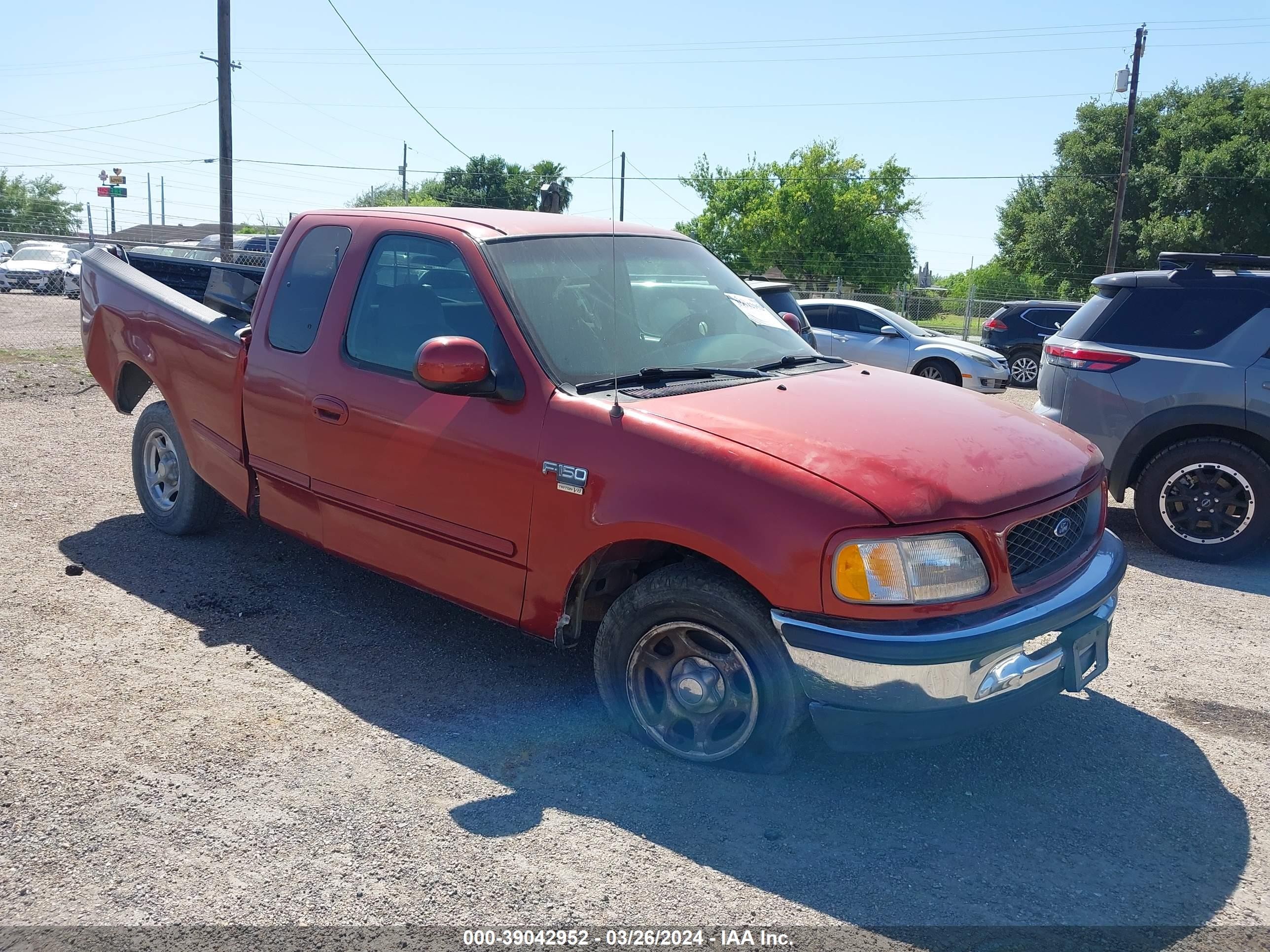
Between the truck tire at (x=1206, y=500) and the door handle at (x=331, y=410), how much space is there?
5116mm

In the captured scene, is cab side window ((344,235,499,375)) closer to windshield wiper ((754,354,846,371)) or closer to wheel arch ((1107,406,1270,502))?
windshield wiper ((754,354,846,371))

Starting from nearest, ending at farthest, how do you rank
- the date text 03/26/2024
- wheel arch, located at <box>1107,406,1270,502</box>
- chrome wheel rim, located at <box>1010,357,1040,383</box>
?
the date text 03/26/2024 < wheel arch, located at <box>1107,406,1270,502</box> < chrome wheel rim, located at <box>1010,357,1040,383</box>

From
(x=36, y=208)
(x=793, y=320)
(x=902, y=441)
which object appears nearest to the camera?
(x=902, y=441)

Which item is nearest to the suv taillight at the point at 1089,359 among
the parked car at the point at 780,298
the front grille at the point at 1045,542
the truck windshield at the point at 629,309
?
the parked car at the point at 780,298

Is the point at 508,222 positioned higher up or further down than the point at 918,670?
higher up

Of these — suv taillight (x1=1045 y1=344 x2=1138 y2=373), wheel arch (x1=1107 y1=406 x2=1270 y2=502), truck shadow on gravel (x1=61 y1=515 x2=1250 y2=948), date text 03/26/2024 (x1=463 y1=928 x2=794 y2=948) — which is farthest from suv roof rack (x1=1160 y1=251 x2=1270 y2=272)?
date text 03/26/2024 (x1=463 y1=928 x2=794 y2=948)

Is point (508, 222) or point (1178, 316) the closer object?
point (508, 222)

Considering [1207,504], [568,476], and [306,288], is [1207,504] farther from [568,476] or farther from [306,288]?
[306,288]

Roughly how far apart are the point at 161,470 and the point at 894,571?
4.65m

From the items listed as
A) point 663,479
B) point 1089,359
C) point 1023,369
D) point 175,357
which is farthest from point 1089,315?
point 1023,369

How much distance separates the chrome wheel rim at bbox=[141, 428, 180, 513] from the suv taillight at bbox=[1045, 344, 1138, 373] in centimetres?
565

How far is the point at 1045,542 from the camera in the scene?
3.46m

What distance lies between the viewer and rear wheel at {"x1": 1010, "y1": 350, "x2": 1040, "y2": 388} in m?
18.8

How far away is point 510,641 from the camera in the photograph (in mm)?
4730
